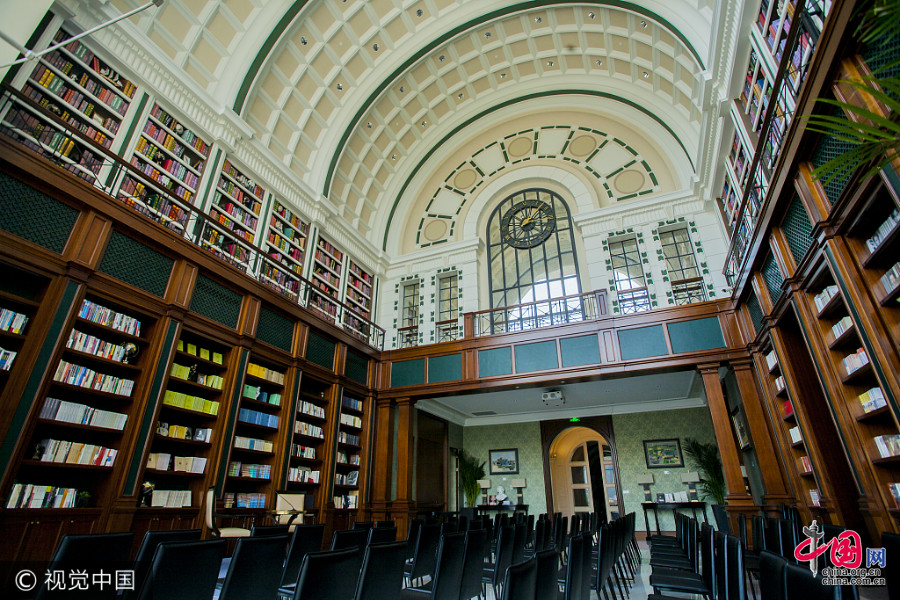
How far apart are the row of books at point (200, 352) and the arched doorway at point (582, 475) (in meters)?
7.94

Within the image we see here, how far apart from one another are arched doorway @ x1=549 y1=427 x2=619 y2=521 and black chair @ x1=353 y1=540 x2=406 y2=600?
904 centimetres

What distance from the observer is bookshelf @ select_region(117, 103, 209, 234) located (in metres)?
5.60

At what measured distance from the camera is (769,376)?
5.64 metres

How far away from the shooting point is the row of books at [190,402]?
5004 millimetres

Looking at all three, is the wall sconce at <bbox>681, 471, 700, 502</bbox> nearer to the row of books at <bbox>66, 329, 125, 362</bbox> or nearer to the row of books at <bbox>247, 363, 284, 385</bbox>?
the row of books at <bbox>247, 363, 284, 385</bbox>

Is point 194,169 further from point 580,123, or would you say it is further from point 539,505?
point 539,505

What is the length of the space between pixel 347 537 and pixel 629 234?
8.02 metres

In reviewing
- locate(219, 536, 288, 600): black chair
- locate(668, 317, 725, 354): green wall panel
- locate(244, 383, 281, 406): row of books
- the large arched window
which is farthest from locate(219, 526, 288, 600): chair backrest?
the large arched window

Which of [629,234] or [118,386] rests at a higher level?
[629,234]

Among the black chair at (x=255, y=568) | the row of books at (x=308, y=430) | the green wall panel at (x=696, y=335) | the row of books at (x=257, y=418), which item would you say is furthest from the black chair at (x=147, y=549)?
the green wall panel at (x=696, y=335)

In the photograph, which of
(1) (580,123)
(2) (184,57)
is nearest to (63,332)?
(2) (184,57)

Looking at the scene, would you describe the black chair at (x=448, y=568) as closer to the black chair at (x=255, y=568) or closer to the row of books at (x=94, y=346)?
the black chair at (x=255, y=568)

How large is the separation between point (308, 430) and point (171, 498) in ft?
7.38

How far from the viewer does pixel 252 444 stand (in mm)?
5945
